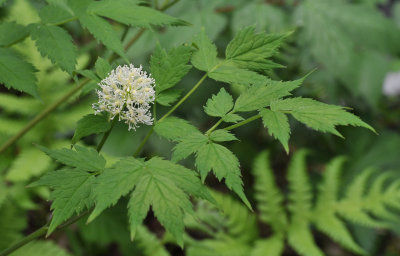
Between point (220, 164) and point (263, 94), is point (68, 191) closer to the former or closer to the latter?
point (220, 164)

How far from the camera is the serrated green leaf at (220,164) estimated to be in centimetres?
58

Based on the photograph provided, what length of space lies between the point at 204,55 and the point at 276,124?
21 cm

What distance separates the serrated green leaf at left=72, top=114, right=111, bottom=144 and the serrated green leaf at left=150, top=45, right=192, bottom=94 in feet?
0.37

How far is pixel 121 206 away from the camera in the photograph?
71.7 inches

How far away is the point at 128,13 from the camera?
31.4 inches

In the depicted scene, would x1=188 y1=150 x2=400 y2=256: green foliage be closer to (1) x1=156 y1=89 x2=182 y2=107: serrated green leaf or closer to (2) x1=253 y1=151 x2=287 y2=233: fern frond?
(2) x1=253 y1=151 x2=287 y2=233: fern frond

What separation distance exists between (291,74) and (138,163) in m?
1.97

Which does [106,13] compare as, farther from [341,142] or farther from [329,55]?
[341,142]

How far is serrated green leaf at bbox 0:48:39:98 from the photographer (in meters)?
0.76

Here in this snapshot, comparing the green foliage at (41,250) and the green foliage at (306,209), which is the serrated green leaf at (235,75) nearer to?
the green foliage at (41,250)

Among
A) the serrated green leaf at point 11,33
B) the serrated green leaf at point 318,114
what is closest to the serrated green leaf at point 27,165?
the serrated green leaf at point 11,33

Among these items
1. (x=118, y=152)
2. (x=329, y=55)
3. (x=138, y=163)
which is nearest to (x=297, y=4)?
(x=329, y=55)

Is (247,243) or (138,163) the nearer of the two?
(138,163)

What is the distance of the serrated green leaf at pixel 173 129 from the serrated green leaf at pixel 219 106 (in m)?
0.05
